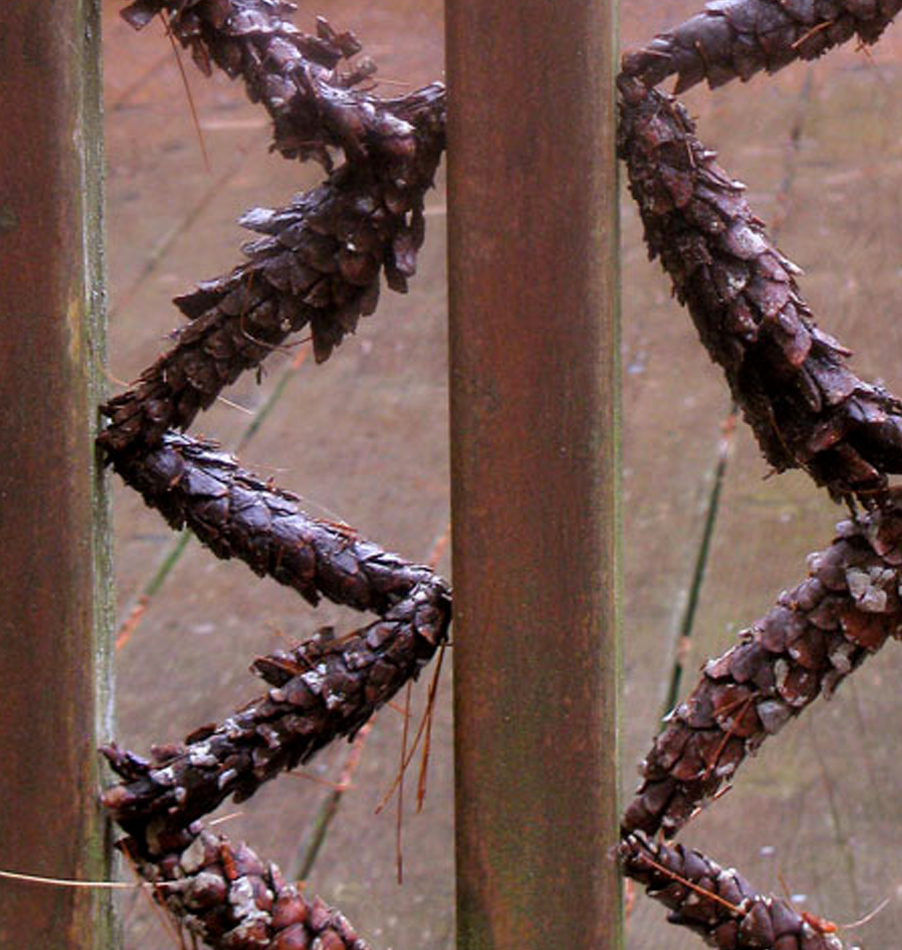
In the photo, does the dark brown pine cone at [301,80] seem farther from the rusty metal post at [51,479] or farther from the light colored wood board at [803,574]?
the light colored wood board at [803,574]

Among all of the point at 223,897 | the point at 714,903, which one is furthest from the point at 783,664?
the point at 223,897

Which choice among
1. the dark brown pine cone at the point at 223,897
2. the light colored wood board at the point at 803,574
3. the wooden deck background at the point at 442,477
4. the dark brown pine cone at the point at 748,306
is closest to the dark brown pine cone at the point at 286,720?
the dark brown pine cone at the point at 223,897

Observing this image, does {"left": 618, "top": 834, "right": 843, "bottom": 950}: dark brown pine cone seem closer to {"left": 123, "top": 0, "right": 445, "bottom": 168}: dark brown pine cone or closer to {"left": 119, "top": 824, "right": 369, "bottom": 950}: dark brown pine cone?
{"left": 119, "top": 824, "right": 369, "bottom": 950}: dark brown pine cone

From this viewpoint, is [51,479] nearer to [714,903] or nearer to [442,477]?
[714,903]

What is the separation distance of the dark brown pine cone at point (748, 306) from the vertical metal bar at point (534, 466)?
0.04ft

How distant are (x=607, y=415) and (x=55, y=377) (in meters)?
0.15

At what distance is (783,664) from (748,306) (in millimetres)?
97

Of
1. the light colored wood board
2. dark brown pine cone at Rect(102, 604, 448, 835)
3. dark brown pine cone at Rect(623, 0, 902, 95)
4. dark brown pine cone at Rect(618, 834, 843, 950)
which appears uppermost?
the light colored wood board

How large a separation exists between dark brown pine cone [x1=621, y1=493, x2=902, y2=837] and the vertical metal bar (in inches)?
0.7

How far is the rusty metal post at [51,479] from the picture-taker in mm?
500

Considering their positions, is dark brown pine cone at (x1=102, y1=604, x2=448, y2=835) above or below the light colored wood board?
below

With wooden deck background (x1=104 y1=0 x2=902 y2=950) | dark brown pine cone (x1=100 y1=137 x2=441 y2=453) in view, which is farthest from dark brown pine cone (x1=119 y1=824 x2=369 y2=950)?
wooden deck background (x1=104 y1=0 x2=902 y2=950)

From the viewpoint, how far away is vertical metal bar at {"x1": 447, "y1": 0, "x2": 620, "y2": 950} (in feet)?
1.56

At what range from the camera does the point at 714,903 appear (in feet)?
1.69
